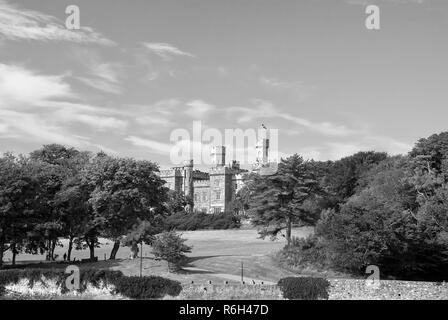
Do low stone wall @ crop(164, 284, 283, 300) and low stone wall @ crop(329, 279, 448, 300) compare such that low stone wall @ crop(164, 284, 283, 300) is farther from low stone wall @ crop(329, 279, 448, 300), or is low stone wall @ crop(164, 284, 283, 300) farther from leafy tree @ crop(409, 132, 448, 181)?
leafy tree @ crop(409, 132, 448, 181)

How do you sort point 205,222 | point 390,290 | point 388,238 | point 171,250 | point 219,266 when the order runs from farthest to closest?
point 205,222 < point 219,266 < point 388,238 < point 171,250 < point 390,290

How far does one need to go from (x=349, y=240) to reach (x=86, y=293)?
778 inches

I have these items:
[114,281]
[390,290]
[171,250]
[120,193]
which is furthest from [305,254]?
[114,281]

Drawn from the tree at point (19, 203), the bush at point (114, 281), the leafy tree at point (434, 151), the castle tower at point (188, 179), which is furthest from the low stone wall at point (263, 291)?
the castle tower at point (188, 179)

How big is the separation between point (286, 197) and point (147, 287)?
24.4 meters

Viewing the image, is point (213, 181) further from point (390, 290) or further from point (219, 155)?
point (390, 290)

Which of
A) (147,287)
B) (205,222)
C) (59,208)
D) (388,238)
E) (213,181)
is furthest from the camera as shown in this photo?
(213,181)

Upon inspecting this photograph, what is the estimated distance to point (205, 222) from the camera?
9956 centimetres

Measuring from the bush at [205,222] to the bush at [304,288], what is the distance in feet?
211

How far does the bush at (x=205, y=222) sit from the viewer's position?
323 ft

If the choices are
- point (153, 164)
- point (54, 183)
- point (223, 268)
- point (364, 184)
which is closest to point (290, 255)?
point (223, 268)

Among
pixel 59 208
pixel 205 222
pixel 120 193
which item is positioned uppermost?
pixel 120 193

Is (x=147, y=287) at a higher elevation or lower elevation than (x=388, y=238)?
lower
